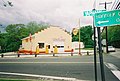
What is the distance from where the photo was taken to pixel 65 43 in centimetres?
6016

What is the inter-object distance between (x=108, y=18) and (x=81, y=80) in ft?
20.9

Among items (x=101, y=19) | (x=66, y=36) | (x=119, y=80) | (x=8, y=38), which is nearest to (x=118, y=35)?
(x=66, y=36)

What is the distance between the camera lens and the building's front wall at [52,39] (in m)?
57.4

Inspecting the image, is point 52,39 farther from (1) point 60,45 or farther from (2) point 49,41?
(1) point 60,45

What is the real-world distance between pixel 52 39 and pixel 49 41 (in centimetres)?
95

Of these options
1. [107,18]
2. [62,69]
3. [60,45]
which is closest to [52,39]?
[60,45]

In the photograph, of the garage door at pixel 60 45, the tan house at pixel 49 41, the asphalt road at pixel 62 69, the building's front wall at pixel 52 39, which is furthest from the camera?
the garage door at pixel 60 45

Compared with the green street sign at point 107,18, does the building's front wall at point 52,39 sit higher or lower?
higher

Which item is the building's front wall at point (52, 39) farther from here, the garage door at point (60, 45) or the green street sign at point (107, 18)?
the green street sign at point (107, 18)

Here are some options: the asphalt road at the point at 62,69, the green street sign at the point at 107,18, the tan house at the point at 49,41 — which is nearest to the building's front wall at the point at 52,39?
the tan house at the point at 49,41

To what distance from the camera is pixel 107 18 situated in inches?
250

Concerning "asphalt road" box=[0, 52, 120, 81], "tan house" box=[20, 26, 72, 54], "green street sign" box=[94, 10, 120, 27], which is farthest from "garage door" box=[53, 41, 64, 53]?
"green street sign" box=[94, 10, 120, 27]

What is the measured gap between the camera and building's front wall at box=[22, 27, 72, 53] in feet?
188

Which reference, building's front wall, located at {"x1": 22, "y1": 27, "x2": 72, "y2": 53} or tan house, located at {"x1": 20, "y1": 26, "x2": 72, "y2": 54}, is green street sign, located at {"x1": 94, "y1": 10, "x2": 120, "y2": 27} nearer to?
tan house, located at {"x1": 20, "y1": 26, "x2": 72, "y2": 54}
